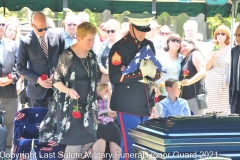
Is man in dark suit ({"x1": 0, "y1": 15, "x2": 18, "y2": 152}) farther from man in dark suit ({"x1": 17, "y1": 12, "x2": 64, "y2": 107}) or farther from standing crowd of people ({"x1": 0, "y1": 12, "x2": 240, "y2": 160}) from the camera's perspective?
man in dark suit ({"x1": 17, "y1": 12, "x2": 64, "y2": 107})

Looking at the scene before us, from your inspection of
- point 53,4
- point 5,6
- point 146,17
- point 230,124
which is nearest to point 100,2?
point 53,4

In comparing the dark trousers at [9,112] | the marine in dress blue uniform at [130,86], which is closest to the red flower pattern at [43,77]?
the marine in dress blue uniform at [130,86]

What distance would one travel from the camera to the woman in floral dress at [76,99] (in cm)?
559

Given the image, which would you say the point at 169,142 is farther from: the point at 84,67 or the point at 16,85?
the point at 16,85

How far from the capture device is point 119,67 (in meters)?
5.75

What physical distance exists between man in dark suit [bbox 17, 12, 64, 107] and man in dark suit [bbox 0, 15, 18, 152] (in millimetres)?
1049

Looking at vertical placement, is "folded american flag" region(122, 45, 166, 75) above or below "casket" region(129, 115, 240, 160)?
above

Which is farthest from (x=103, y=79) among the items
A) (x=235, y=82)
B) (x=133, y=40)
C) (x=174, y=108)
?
Answer: (x=235, y=82)

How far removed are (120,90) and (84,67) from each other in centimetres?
47

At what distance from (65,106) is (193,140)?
6.65 feet

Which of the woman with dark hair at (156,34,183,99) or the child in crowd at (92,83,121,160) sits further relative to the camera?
the woman with dark hair at (156,34,183,99)

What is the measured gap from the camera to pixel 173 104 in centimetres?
709

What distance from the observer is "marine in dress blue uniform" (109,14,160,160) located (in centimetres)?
576

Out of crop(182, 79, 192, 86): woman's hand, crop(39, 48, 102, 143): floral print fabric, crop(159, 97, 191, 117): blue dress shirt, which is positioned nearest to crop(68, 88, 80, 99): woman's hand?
crop(39, 48, 102, 143): floral print fabric
